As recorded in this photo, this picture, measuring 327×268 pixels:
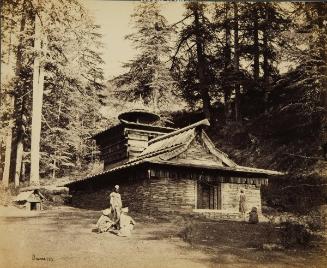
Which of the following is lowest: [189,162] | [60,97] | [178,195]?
[178,195]

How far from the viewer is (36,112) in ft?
67.7

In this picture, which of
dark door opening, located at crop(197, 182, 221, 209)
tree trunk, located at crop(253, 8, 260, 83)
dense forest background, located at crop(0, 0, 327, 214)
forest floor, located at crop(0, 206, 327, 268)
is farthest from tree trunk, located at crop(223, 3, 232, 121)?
forest floor, located at crop(0, 206, 327, 268)

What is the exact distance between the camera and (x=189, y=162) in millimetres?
18156

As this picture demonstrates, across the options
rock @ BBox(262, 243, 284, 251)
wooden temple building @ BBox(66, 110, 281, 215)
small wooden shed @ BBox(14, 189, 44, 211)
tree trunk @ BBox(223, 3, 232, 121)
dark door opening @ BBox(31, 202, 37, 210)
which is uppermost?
tree trunk @ BBox(223, 3, 232, 121)

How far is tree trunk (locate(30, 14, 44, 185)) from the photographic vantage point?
20031 mm

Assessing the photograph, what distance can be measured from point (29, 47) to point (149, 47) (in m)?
8.43

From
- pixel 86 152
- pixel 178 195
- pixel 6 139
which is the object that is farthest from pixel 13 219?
pixel 86 152

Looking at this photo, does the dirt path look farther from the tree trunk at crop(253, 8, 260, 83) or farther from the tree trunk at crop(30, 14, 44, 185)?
the tree trunk at crop(253, 8, 260, 83)

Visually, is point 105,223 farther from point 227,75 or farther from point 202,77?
point 202,77

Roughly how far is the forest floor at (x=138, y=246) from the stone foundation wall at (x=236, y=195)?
11.8 ft

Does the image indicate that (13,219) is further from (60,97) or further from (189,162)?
(60,97)

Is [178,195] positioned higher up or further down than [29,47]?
further down

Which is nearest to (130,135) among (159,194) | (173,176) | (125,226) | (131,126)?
(131,126)

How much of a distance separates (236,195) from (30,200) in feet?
26.9
